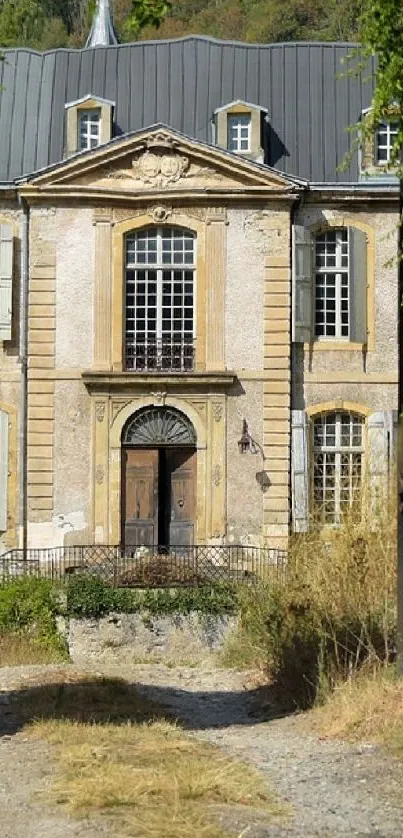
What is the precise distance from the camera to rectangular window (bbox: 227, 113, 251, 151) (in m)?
27.4

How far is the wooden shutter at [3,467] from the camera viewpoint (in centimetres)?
2647

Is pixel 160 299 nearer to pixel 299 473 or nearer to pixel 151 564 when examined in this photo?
pixel 299 473

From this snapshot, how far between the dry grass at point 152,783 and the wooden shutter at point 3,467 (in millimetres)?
14135

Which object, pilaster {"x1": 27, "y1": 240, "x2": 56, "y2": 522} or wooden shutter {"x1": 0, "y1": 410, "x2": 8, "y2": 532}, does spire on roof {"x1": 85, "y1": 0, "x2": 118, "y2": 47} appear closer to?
pilaster {"x1": 27, "y1": 240, "x2": 56, "y2": 522}

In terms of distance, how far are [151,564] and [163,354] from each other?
4.64 metres

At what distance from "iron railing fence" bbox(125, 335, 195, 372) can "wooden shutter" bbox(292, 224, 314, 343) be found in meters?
1.97

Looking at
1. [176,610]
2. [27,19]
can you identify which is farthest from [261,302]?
[27,19]

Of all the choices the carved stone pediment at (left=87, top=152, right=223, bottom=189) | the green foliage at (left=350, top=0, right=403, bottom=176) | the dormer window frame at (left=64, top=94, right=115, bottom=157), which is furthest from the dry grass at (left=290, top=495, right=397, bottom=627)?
the dormer window frame at (left=64, top=94, right=115, bottom=157)

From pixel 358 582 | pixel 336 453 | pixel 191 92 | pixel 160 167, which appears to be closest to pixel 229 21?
pixel 191 92

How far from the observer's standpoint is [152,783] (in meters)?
9.94

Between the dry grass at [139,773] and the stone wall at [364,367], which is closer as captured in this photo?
the dry grass at [139,773]

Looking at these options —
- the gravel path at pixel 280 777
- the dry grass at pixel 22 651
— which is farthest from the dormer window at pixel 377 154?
the gravel path at pixel 280 777

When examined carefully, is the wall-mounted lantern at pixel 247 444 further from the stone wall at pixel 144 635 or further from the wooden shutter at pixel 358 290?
the stone wall at pixel 144 635

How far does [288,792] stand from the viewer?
10.4 m
